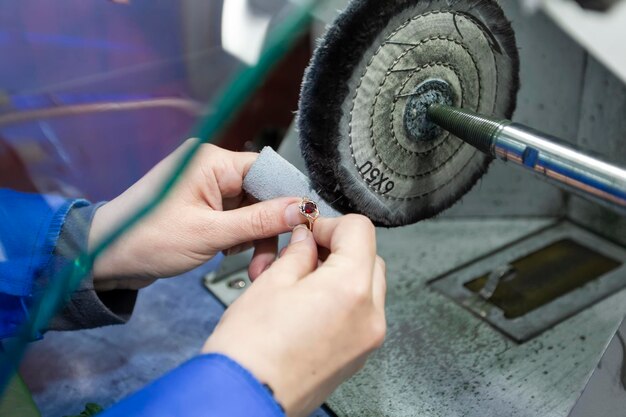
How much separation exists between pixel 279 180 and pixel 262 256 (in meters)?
0.12

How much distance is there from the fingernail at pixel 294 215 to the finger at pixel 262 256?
11 centimetres

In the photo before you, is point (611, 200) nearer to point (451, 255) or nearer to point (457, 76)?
point (457, 76)

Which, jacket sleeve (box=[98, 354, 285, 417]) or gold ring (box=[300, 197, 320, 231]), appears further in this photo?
gold ring (box=[300, 197, 320, 231])

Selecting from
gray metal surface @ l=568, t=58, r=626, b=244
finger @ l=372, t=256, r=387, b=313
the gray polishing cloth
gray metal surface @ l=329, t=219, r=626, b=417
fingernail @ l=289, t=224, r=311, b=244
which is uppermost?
gray metal surface @ l=568, t=58, r=626, b=244

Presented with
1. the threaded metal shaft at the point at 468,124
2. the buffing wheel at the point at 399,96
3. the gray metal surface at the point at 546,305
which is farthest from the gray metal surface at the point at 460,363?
the threaded metal shaft at the point at 468,124

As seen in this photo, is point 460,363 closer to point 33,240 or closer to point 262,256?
point 262,256

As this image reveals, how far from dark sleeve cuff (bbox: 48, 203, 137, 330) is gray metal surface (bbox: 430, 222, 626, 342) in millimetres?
470

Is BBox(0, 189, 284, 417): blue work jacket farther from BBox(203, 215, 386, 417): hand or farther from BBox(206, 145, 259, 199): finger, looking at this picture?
BBox(206, 145, 259, 199): finger

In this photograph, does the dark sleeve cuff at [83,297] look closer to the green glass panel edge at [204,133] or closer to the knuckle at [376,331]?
the green glass panel edge at [204,133]

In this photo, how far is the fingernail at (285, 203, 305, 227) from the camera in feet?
2.11

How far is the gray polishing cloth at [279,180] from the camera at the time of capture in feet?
2.18

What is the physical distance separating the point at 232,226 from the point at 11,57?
26 centimetres

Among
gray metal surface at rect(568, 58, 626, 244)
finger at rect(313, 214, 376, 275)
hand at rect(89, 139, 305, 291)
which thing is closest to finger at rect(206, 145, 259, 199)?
hand at rect(89, 139, 305, 291)

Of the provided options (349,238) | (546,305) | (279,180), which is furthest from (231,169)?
(546,305)
